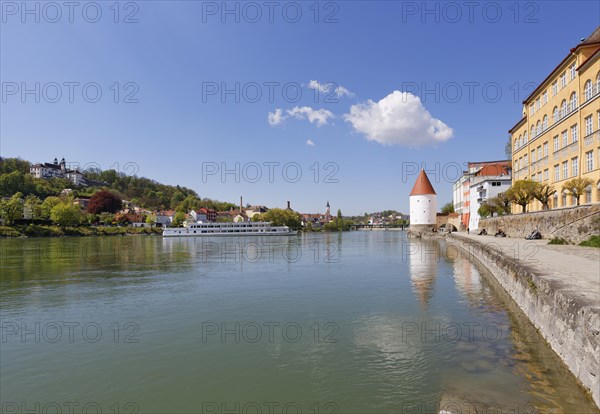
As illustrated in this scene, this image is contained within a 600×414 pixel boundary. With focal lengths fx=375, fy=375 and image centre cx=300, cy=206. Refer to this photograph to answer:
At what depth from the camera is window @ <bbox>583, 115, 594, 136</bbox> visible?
71.4ft

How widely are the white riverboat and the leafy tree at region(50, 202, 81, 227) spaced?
18.5 meters

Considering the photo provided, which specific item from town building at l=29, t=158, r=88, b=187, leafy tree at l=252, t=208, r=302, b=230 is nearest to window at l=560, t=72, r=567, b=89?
leafy tree at l=252, t=208, r=302, b=230

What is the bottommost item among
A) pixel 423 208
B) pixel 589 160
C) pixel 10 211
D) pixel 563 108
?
pixel 423 208

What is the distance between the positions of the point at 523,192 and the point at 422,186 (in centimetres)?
3916

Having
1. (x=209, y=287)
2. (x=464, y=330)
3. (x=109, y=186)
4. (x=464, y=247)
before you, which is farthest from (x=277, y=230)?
(x=109, y=186)

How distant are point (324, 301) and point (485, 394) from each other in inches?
283

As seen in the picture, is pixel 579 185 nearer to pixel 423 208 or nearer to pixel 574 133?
pixel 574 133

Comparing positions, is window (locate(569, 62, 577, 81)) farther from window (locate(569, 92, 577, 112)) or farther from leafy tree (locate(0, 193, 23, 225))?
leafy tree (locate(0, 193, 23, 225))

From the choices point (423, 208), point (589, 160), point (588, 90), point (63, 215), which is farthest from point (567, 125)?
point (63, 215)

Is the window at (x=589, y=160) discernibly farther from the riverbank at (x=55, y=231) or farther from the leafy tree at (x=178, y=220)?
the leafy tree at (x=178, y=220)

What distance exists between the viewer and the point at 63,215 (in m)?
75.6

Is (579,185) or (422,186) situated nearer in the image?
(579,185)

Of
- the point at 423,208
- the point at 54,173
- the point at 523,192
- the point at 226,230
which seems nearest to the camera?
the point at 523,192

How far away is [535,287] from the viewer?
340 inches
